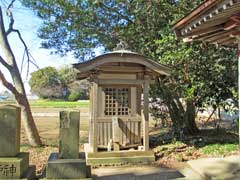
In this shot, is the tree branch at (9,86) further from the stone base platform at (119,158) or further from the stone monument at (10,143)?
the stone monument at (10,143)

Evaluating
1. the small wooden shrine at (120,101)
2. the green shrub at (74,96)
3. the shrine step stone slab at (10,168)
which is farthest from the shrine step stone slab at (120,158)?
the green shrub at (74,96)

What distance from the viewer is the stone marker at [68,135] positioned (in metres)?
5.28

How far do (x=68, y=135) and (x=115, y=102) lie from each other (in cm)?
319

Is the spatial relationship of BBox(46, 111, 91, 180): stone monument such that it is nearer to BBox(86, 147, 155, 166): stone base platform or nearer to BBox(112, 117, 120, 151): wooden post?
BBox(86, 147, 155, 166): stone base platform

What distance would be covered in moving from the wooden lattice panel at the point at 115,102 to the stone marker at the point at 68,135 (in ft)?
10.0

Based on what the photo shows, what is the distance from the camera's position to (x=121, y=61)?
779cm

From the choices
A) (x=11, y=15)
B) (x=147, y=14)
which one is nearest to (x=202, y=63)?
(x=147, y=14)

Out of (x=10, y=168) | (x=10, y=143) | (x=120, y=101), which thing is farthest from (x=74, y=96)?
(x=10, y=168)

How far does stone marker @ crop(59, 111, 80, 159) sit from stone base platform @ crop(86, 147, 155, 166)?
8.36 ft

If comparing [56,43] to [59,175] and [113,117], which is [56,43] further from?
[59,175]

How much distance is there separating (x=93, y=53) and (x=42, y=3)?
9.08 feet

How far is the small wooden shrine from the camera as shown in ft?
26.0

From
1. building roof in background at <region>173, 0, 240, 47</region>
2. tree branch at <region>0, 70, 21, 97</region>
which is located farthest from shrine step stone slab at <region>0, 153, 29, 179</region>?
tree branch at <region>0, 70, 21, 97</region>

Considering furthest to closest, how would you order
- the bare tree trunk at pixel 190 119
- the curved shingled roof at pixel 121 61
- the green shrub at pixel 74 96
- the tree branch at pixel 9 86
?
the green shrub at pixel 74 96 → the bare tree trunk at pixel 190 119 → the tree branch at pixel 9 86 → the curved shingled roof at pixel 121 61
